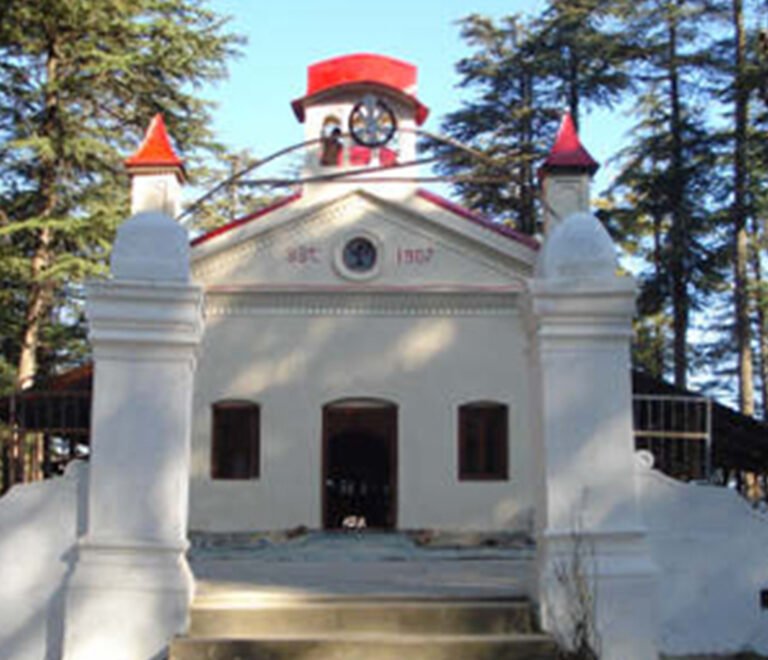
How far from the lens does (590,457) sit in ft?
21.5

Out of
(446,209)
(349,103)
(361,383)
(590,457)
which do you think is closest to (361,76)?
(349,103)

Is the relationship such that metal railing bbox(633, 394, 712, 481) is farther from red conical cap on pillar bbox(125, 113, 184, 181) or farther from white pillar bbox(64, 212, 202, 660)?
white pillar bbox(64, 212, 202, 660)

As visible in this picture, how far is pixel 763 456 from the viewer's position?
20000 mm

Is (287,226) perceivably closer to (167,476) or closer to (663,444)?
(663,444)

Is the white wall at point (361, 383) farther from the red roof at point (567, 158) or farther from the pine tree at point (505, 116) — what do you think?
the pine tree at point (505, 116)

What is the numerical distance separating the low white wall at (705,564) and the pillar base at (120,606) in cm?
310

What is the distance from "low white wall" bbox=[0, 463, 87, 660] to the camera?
6398 millimetres

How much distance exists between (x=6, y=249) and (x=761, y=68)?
17.5 metres

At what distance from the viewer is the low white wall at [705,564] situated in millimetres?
6508

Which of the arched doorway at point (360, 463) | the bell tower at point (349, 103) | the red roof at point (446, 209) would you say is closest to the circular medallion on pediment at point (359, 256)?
the red roof at point (446, 209)

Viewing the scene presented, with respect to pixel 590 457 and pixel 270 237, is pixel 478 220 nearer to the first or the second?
pixel 270 237

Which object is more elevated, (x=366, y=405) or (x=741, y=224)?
(x=741, y=224)

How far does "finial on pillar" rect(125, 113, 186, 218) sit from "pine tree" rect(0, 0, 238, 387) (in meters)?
9.38

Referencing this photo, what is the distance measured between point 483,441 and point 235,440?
14.1ft
